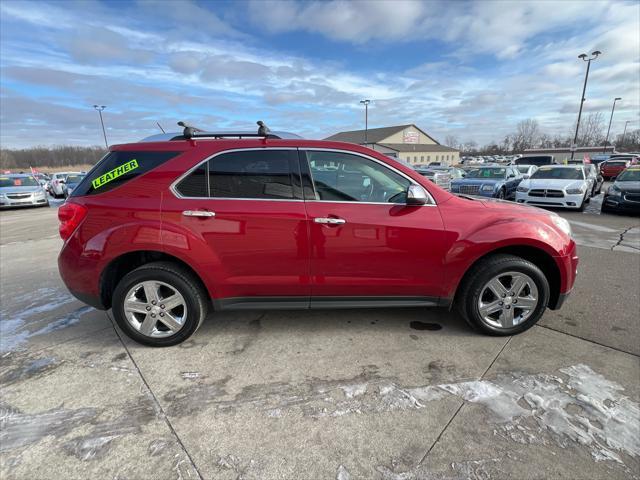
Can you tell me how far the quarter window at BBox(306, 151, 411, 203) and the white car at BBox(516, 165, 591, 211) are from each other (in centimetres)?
1009

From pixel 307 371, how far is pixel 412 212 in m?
1.57

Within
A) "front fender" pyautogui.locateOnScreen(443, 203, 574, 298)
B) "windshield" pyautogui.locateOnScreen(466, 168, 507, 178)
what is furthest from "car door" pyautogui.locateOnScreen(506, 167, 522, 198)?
"front fender" pyautogui.locateOnScreen(443, 203, 574, 298)

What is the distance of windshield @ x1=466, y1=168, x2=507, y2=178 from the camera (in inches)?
540

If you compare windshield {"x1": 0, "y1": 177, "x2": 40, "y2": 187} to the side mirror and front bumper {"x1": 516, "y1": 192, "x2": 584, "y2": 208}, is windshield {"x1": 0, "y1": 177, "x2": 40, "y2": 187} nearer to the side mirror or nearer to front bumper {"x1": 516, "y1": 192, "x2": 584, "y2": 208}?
the side mirror

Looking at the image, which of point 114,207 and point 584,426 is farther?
point 114,207

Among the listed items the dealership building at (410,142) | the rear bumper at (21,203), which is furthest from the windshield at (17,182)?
the dealership building at (410,142)

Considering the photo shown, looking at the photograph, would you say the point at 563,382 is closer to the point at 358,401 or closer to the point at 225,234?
the point at 358,401

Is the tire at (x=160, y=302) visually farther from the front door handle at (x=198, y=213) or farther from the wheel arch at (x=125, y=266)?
the front door handle at (x=198, y=213)

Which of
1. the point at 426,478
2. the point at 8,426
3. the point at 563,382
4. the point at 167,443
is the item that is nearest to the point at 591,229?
the point at 563,382

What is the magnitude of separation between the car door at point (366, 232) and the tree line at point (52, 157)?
9028 cm

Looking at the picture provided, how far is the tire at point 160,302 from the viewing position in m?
2.87

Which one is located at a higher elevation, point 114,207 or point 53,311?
point 114,207

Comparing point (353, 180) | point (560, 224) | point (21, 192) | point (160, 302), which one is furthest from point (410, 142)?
point (160, 302)

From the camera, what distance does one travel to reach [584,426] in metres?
2.14
